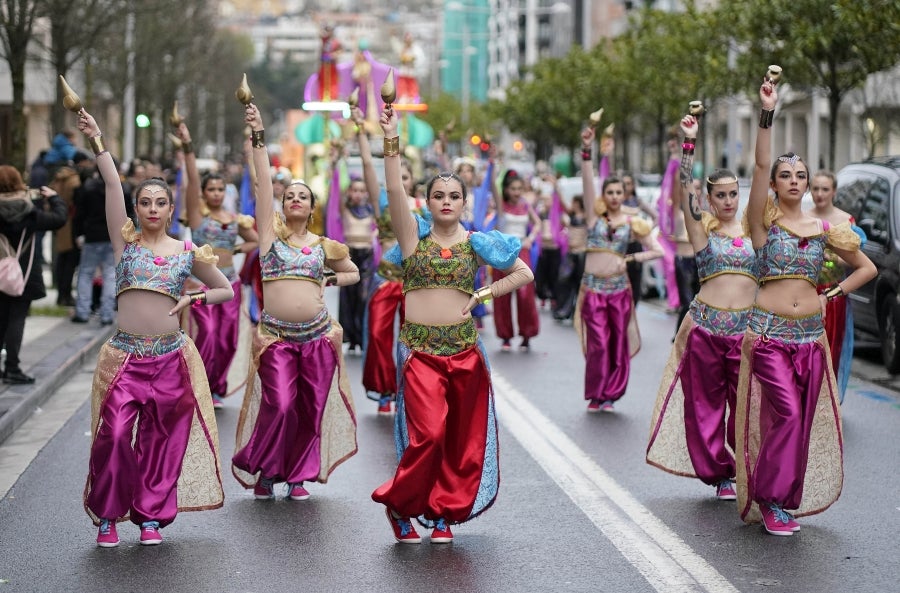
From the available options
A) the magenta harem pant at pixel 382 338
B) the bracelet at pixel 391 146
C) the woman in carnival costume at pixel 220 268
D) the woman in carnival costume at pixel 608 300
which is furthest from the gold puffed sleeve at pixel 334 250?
the woman in carnival costume at pixel 608 300

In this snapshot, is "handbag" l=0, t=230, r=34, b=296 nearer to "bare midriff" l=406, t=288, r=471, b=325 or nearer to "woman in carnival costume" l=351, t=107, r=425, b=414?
"woman in carnival costume" l=351, t=107, r=425, b=414

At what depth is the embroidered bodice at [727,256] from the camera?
9508 millimetres

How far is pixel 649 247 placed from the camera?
44.0 ft

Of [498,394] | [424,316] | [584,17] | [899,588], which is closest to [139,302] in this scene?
[424,316]

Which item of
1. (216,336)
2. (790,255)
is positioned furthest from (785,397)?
(216,336)

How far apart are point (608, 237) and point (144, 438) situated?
234 inches

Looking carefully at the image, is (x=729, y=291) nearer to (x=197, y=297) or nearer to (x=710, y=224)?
(x=710, y=224)

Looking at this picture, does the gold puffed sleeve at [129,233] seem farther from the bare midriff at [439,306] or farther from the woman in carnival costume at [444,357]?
the bare midriff at [439,306]

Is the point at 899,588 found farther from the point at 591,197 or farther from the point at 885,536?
the point at 591,197

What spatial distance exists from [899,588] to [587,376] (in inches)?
233

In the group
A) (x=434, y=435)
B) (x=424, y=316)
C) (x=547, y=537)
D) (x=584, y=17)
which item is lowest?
(x=547, y=537)

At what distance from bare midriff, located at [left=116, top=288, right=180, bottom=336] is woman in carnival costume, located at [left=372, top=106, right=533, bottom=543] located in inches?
45.1

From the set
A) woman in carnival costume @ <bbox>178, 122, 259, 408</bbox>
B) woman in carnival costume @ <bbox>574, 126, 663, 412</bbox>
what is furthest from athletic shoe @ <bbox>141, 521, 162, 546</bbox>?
woman in carnival costume @ <bbox>574, 126, 663, 412</bbox>

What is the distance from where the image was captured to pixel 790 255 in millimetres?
8383
